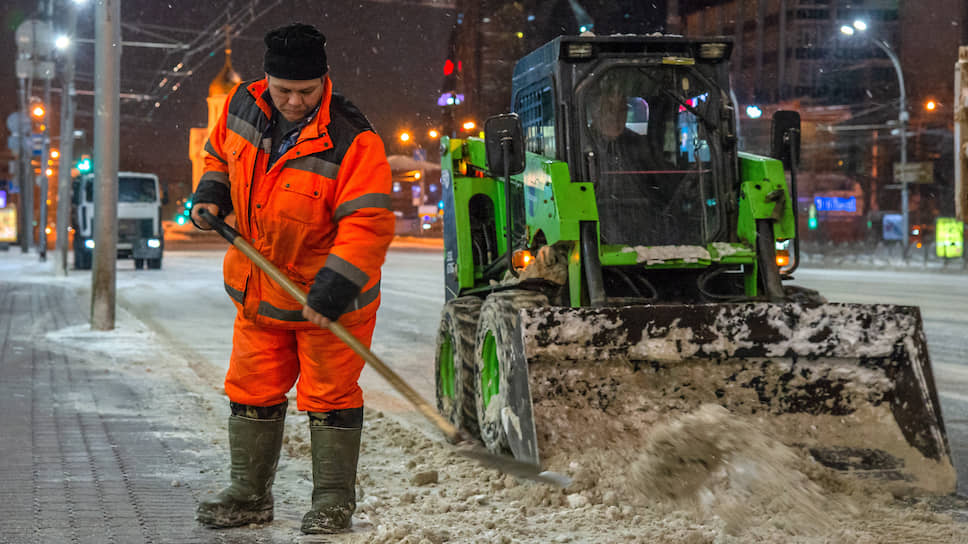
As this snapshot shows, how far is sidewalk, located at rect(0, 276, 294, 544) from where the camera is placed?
461 centimetres

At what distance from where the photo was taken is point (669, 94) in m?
7.03

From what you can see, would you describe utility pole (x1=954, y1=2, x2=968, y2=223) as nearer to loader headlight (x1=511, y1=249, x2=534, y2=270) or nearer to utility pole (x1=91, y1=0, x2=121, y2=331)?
loader headlight (x1=511, y1=249, x2=534, y2=270)

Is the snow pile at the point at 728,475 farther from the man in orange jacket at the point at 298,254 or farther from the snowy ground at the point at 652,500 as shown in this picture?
the man in orange jacket at the point at 298,254

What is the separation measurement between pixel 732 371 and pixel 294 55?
8.82 ft

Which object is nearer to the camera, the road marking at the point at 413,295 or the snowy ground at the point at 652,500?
the snowy ground at the point at 652,500

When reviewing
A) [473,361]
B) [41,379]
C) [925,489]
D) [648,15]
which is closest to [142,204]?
[41,379]

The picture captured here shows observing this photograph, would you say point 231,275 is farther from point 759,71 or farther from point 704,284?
point 759,71

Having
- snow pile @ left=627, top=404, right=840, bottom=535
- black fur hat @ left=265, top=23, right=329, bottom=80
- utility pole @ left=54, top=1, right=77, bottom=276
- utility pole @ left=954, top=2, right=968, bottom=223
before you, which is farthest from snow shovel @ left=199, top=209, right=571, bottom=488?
utility pole @ left=54, top=1, right=77, bottom=276

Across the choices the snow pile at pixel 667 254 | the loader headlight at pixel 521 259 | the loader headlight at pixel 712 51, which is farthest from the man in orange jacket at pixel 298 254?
the loader headlight at pixel 712 51

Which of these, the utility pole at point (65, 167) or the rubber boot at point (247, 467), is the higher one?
the utility pole at point (65, 167)

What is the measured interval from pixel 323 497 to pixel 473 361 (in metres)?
2.23

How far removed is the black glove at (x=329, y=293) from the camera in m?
4.23

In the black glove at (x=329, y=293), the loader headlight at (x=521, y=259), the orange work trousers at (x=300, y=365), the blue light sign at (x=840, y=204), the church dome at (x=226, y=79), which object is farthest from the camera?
the church dome at (x=226, y=79)

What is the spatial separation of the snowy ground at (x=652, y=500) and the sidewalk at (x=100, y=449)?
0.31m
